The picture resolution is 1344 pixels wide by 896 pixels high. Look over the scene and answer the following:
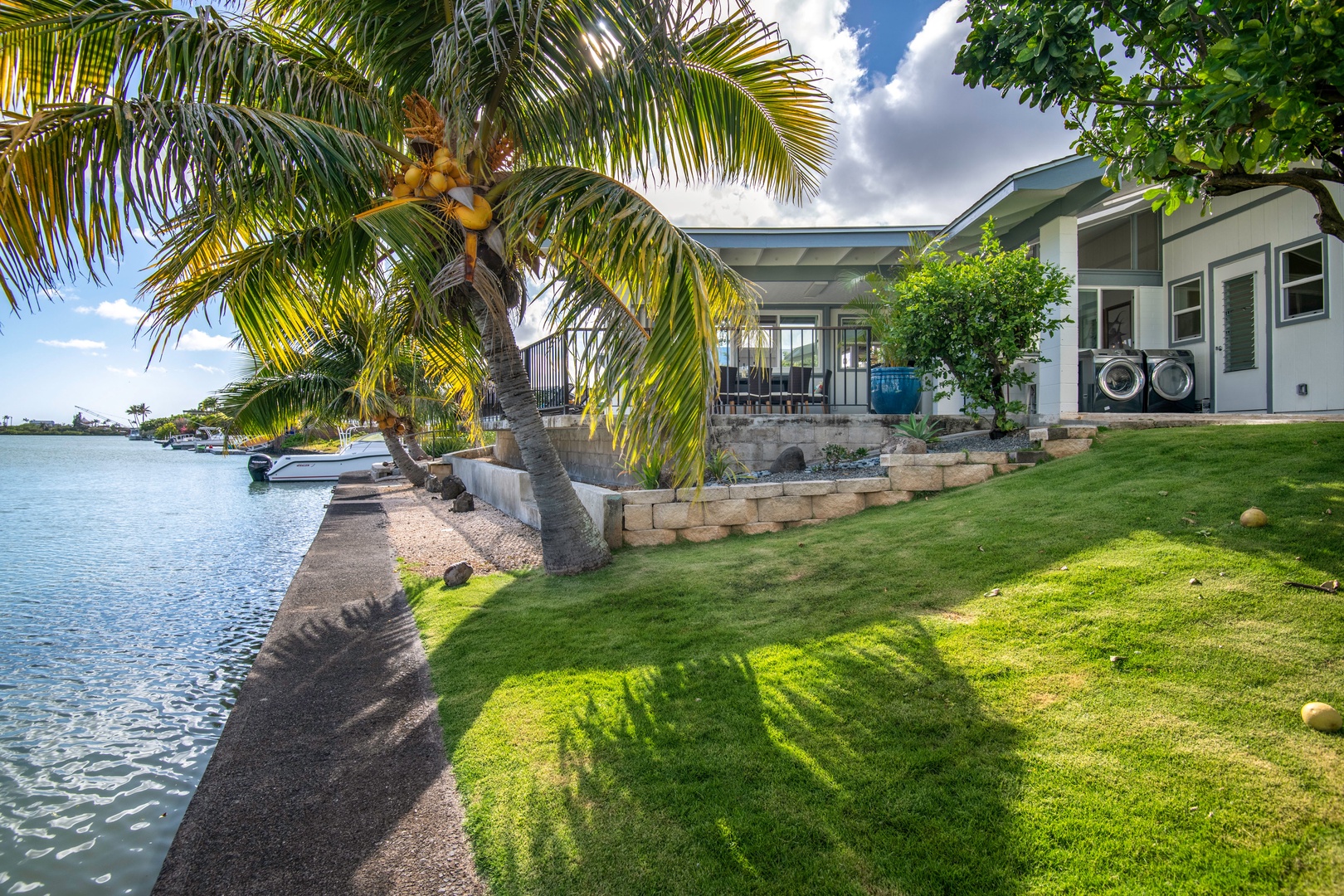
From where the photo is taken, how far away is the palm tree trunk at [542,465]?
525 cm

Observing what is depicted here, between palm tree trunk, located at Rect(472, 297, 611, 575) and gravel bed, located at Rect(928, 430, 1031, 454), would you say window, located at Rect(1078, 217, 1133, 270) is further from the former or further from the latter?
palm tree trunk, located at Rect(472, 297, 611, 575)

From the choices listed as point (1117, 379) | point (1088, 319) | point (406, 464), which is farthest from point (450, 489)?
point (1088, 319)

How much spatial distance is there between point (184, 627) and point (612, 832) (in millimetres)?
Answer: 5245

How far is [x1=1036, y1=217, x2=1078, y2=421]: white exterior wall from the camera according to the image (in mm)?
8188

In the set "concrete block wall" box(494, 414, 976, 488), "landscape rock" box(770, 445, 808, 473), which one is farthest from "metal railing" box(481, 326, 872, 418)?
"landscape rock" box(770, 445, 808, 473)

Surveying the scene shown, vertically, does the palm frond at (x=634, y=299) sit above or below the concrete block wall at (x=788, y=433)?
above

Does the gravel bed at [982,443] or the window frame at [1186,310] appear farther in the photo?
the window frame at [1186,310]

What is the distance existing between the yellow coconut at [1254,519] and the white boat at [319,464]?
71.4 ft

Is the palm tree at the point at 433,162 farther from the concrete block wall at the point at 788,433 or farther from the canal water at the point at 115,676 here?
the concrete block wall at the point at 788,433

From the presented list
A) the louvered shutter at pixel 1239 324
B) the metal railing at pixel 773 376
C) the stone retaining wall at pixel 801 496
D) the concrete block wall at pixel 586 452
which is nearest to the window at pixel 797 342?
the metal railing at pixel 773 376

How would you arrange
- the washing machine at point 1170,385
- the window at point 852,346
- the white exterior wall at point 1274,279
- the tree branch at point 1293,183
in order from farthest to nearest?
1. the window at point 852,346
2. the washing machine at point 1170,385
3. the white exterior wall at point 1274,279
4. the tree branch at point 1293,183

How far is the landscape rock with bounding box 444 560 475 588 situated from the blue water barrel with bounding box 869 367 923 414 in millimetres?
6382

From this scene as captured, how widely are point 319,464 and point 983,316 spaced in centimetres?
2166

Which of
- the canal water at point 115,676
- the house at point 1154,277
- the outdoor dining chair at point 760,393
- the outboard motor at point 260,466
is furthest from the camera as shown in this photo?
the outboard motor at point 260,466
